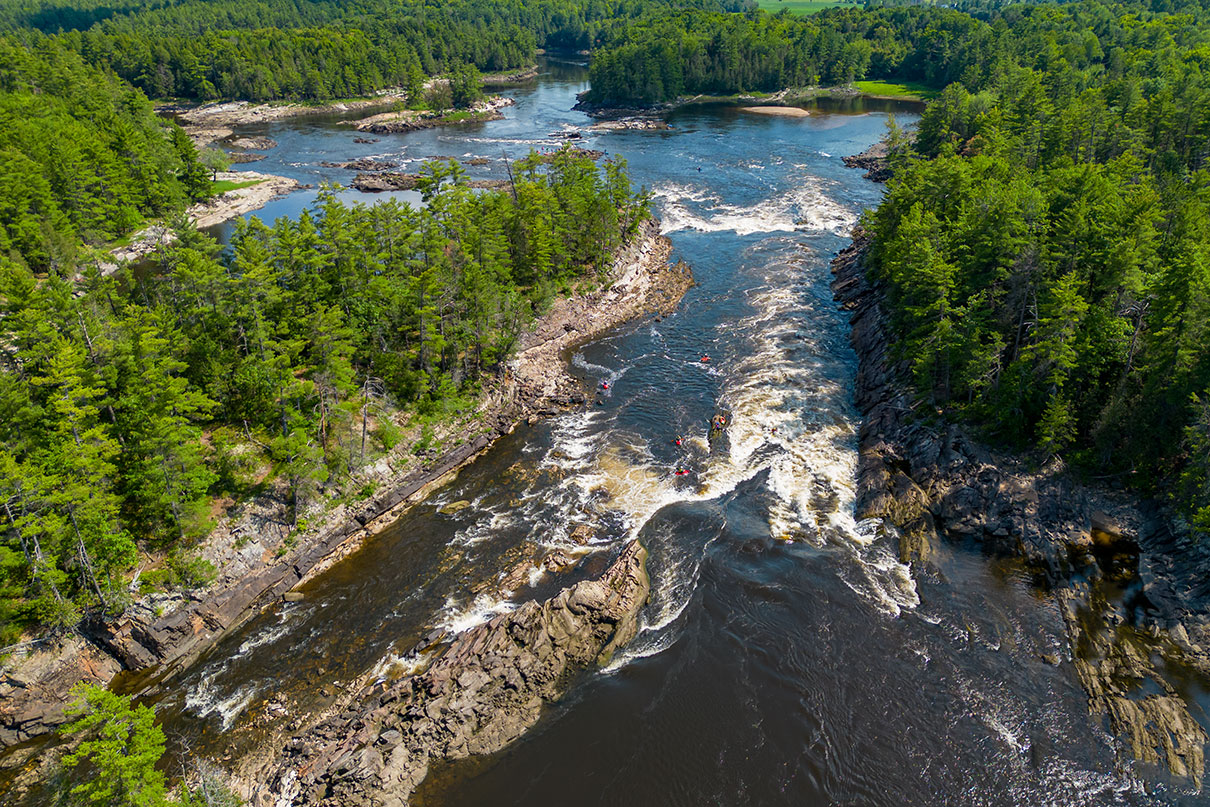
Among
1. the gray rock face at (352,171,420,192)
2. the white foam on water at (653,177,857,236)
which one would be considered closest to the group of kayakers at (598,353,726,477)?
the white foam on water at (653,177,857,236)

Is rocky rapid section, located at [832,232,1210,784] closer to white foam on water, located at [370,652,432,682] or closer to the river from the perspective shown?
the river

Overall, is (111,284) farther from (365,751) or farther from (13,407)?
(365,751)

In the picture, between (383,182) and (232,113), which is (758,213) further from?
(232,113)

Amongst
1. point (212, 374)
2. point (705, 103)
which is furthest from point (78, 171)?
point (705, 103)

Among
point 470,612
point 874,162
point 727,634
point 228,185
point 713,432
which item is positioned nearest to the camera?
point 727,634

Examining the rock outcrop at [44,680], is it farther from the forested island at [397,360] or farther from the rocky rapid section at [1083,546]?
the rocky rapid section at [1083,546]

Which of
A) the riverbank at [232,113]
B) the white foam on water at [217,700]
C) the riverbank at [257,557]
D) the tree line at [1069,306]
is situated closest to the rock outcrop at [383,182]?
the riverbank at [257,557]

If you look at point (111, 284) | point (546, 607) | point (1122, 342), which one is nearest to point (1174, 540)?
point (1122, 342)
